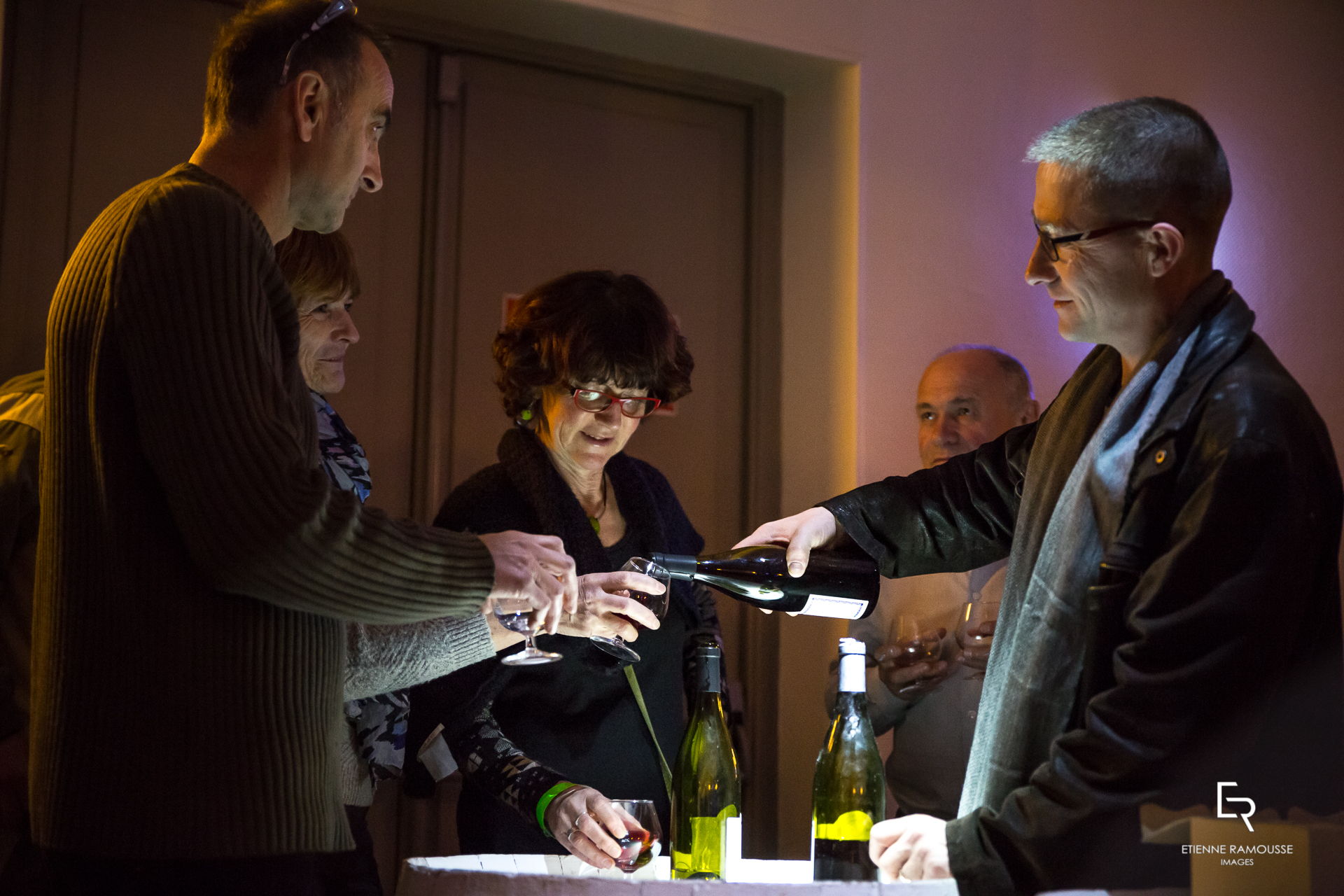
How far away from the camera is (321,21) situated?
4.24ft

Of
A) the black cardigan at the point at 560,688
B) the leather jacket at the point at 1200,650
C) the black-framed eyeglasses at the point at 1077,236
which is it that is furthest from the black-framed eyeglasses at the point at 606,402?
the leather jacket at the point at 1200,650

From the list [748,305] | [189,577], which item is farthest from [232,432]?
[748,305]

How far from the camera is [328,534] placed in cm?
107

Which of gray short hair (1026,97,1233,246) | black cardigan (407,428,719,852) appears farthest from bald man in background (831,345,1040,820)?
gray short hair (1026,97,1233,246)

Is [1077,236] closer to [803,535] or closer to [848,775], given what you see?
[803,535]

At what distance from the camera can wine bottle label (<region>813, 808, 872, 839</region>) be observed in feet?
4.61

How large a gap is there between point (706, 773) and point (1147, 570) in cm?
81

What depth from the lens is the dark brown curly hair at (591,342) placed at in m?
2.11

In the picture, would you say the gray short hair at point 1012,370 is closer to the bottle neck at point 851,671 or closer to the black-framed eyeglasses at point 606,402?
the black-framed eyeglasses at point 606,402

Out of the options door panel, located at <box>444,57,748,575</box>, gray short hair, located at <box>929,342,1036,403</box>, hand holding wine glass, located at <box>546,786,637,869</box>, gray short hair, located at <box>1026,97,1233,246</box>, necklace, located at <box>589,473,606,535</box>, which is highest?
door panel, located at <box>444,57,748,575</box>

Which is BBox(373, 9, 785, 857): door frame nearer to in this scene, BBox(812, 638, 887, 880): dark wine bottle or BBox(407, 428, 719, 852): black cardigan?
BBox(407, 428, 719, 852): black cardigan

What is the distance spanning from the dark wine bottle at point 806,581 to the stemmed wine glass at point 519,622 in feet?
1.07

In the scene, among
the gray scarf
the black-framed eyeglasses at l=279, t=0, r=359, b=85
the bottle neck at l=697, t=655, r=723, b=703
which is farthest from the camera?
the bottle neck at l=697, t=655, r=723, b=703

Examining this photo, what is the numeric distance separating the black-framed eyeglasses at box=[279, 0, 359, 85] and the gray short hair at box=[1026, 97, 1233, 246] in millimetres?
787
